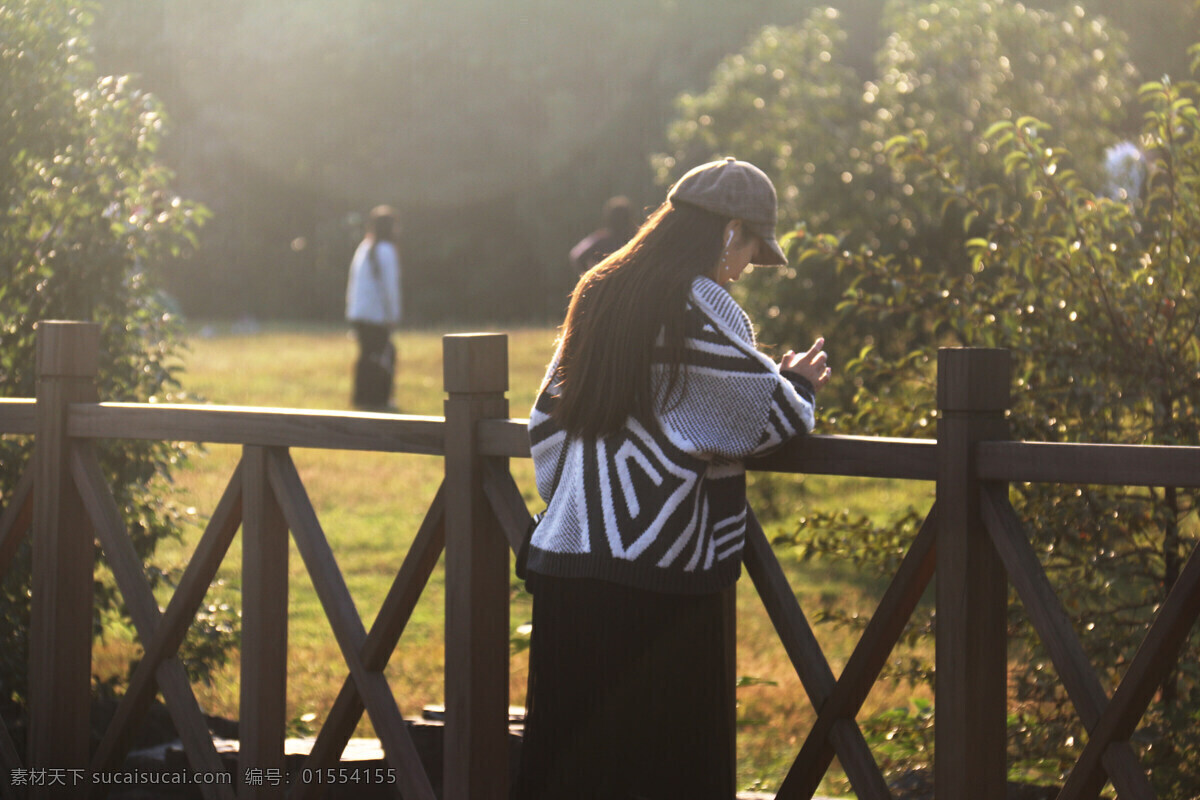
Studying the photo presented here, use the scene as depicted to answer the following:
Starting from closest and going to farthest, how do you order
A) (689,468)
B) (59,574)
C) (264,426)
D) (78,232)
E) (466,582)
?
1. (689,468)
2. (466,582)
3. (264,426)
4. (59,574)
5. (78,232)

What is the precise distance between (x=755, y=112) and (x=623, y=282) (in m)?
6.67

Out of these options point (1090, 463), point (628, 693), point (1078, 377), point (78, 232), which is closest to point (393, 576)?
point (78, 232)

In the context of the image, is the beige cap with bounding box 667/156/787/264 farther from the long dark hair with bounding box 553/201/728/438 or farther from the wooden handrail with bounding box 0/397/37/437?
the wooden handrail with bounding box 0/397/37/437

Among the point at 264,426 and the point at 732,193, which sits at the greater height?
the point at 732,193

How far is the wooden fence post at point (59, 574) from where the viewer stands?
12.4 feet

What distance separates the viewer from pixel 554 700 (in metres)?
2.79

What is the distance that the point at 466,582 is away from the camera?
3.20 meters

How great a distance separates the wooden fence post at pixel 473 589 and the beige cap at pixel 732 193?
64cm

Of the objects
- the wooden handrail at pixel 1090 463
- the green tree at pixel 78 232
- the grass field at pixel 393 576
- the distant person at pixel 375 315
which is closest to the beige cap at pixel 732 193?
the wooden handrail at pixel 1090 463

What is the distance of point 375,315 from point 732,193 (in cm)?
989

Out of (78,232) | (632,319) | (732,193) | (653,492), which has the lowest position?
(653,492)

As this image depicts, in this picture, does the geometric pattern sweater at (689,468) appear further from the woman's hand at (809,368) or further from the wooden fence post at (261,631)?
the wooden fence post at (261,631)

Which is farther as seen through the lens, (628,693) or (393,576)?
(393,576)

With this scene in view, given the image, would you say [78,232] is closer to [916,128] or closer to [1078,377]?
[1078,377]
